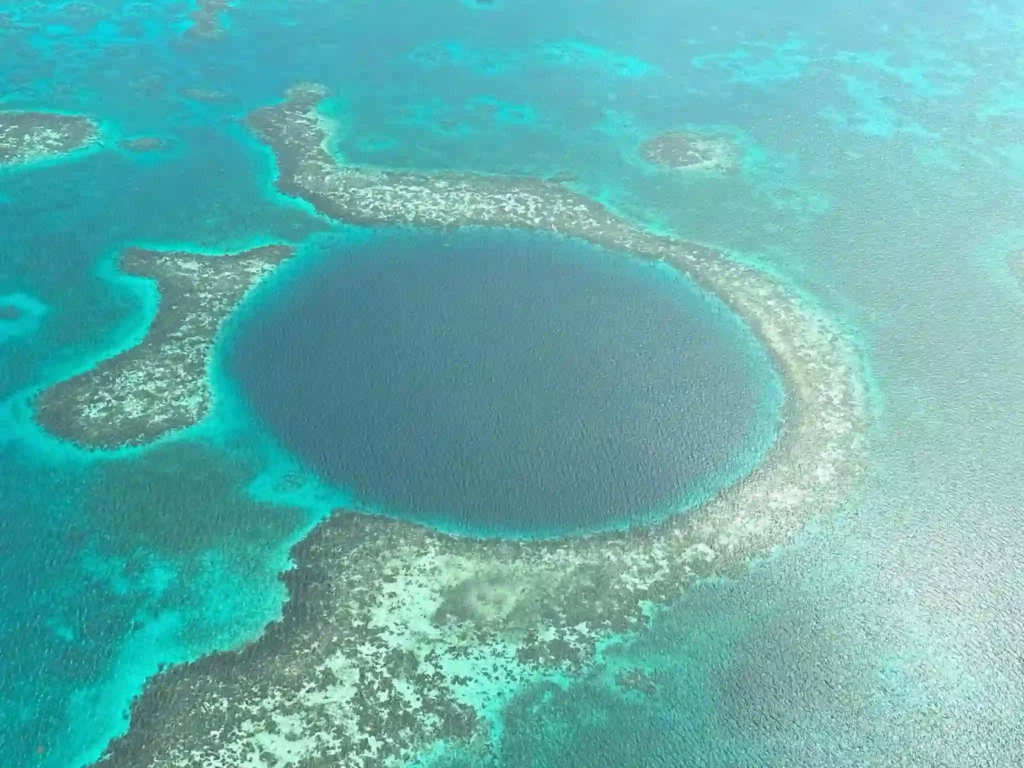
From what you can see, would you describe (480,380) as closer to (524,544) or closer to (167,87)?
(524,544)

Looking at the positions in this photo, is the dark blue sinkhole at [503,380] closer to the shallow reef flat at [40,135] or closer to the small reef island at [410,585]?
the small reef island at [410,585]

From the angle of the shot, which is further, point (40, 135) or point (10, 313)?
point (40, 135)

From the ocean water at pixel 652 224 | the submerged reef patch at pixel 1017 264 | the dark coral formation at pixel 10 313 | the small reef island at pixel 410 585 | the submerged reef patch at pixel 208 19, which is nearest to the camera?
the small reef island at pixel 410 585

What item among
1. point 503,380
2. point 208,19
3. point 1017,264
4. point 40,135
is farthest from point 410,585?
point 208,19

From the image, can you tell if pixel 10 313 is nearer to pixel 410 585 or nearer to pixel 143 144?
pixel 143 144

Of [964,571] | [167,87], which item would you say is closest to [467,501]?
[964,571]

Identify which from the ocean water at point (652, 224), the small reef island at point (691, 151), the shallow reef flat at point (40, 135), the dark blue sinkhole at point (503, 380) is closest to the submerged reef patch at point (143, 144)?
the ocean water at point (652, 224)
